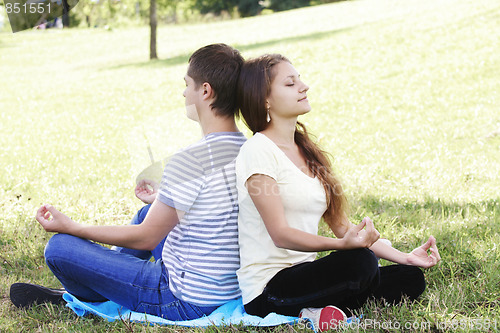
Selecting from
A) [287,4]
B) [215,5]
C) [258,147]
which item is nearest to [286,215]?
[258,147]

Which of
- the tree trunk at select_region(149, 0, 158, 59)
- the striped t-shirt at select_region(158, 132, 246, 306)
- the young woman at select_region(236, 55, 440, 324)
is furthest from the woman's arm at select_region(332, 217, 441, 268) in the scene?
the tree trunk at select_region(149, 0, 158, 59)

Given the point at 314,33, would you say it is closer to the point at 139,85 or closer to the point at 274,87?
the point at 139,85

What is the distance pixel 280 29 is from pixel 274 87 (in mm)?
20351

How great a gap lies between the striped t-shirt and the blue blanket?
2.7 inches

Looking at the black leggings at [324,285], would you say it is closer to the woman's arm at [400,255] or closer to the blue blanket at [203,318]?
the blue blanket at [203,318]

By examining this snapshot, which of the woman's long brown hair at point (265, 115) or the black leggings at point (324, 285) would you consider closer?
the black leggings at point (324, 285)

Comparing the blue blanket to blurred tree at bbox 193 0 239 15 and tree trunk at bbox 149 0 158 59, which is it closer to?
tree trunk at bbox 149 0 158 59

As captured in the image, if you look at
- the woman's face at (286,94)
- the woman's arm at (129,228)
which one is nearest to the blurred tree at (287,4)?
the woman's face at (286,94)

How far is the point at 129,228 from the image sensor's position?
2939 millimetres

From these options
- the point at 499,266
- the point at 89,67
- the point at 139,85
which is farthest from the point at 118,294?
the point at 89,67

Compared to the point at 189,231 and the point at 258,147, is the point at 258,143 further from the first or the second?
the point at 189,231

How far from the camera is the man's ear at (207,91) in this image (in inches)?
115

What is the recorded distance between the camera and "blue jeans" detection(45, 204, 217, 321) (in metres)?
3.02

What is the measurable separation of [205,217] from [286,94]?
2.34 ft
